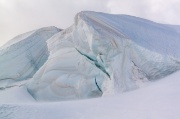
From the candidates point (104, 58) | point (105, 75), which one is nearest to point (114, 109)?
point (104, 58)

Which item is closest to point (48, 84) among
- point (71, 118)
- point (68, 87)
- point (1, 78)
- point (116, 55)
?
point (68, 87)

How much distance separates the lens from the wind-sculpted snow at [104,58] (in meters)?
4.73

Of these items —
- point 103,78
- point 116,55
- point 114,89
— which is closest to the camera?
point 114,89

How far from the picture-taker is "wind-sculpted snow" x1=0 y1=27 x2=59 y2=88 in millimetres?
7860

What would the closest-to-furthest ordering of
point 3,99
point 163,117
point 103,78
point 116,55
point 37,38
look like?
point 163,117 < point 116,55 < point 103,78 < point 3,99 < point 37,38

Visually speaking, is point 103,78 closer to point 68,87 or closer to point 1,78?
point 68,87

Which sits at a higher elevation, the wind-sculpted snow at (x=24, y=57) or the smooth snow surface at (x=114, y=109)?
Result: the smooth snow surface at (x=114, y=109)

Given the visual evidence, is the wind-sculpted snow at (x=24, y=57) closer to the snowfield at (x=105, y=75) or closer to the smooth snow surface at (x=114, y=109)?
the snowfield at (x=105, y=75)

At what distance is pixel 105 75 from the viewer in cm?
534

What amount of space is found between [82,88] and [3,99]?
1.55 meters

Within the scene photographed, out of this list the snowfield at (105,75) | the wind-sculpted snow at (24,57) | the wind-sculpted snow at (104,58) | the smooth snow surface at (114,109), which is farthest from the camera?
the wind-sculpted snow at (24,57)

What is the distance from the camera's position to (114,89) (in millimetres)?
4555

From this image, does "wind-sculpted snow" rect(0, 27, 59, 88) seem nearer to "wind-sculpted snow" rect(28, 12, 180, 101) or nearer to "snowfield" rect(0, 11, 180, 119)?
"snowfield" rect(0, 11, 180, 119)

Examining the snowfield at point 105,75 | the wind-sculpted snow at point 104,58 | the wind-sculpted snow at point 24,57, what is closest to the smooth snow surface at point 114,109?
the snowfield at point 105,75
